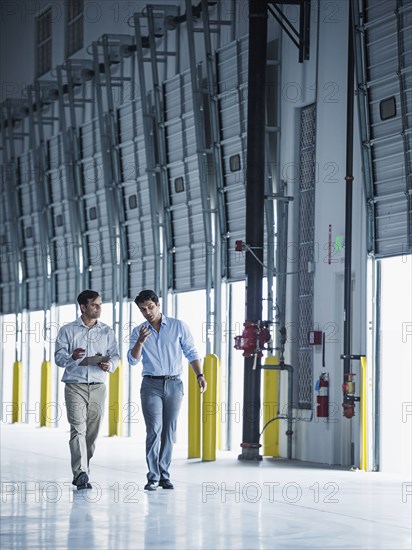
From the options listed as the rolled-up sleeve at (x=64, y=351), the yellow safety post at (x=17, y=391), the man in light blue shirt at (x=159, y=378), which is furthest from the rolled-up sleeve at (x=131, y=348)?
the yellow safety post at (x=17, y=391)

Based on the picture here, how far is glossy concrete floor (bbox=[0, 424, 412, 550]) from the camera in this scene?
810cm

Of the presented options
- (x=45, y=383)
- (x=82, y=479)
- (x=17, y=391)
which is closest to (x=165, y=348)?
(x=82, y=479)

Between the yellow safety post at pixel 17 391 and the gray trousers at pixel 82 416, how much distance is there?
49.4 feet

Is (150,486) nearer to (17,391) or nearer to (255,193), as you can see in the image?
(255,193)

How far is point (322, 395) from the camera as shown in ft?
47.8

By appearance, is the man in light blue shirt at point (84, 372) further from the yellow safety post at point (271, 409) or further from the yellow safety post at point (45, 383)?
the yellow safety post at point (45, 383)

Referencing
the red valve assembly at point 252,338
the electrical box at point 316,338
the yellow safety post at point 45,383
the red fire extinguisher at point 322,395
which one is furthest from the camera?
the yellow safety post at point 45,383

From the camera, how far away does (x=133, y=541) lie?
8.02 metres

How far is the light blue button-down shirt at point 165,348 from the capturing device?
36.7ft

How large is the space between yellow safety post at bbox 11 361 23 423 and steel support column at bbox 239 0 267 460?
1181 centimetres

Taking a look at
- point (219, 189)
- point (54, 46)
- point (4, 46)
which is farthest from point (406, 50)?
point (4, 46)

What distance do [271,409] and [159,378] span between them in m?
4.79

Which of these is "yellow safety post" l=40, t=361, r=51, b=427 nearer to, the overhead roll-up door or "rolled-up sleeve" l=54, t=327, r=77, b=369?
the overhead roll-up door

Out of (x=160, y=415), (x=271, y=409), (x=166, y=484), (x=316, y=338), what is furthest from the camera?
(x=271, y=409)
